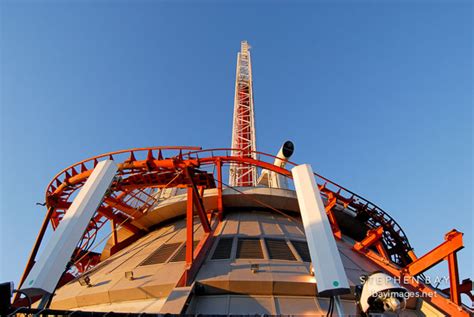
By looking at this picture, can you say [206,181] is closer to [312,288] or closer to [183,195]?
[183,195]

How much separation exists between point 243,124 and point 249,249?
22547 mm

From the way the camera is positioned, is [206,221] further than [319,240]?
Yes

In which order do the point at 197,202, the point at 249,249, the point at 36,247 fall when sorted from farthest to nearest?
the point at 36,247
the point at 197,202
the point at 249,249

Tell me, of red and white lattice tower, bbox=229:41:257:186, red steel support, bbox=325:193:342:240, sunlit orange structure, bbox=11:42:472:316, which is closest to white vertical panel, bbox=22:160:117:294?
sunlit orange structure, bbox=11:42:472:316

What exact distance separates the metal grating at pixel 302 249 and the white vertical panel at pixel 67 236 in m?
9.63

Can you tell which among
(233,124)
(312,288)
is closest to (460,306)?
(312,288)

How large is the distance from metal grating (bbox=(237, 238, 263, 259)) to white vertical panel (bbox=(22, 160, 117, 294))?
702 centimetres

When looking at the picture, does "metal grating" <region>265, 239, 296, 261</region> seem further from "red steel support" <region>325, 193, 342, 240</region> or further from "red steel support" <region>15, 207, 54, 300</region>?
"red steel support" <region>15, 207, 54, 300</region>

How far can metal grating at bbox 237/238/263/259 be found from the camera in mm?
16375

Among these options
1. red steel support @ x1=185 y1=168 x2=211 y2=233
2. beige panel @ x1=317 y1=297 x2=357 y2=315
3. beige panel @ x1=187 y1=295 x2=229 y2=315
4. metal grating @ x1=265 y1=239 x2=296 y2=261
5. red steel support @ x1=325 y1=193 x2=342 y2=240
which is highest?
red steel support @ x1=325 y1=193 x2=342 y2=240

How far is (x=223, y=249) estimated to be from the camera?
1717 centimetres

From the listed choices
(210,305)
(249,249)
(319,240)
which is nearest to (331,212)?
(249,249)

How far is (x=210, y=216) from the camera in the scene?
21.7 meters

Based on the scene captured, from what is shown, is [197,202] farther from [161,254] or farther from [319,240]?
[319,240]
